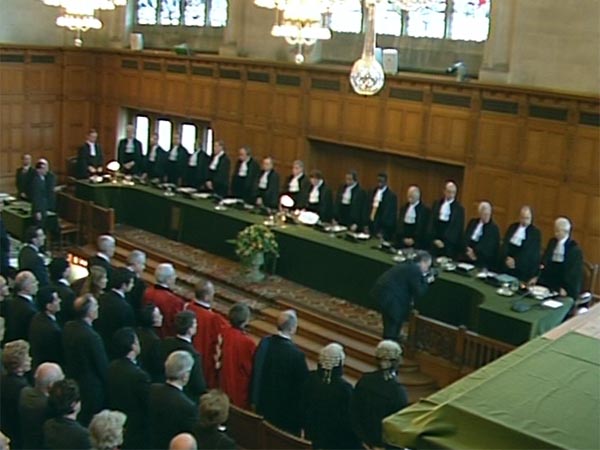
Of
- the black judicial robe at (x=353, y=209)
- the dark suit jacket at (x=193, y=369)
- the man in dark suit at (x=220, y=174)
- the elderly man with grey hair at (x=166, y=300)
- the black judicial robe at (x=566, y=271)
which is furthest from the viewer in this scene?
the man in dark suit at (x=220, y=174)

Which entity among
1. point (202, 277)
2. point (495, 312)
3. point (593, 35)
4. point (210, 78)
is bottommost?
point (202, 277)

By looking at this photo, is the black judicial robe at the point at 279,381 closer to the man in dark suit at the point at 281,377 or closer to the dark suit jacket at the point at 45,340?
the man in dark suit at the point at 281,377

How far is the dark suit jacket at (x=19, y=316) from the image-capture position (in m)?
7.88

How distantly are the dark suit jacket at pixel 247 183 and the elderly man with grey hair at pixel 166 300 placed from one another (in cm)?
634

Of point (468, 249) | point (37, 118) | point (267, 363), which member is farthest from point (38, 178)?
point (267, 363)

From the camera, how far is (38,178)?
563 inches

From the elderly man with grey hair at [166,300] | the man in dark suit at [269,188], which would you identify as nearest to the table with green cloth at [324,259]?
the man in dark suit at [269,188]

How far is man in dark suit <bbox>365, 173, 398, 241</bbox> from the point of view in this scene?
41.9 ft

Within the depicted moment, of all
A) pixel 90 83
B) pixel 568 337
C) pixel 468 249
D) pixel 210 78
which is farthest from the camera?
pixel 90 83

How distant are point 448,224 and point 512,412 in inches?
362

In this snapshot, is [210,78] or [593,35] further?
[210,78]

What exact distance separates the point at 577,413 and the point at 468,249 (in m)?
8.56

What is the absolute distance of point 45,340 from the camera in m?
7.39

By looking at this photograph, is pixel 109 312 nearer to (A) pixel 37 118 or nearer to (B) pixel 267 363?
(B) pixel 267 363
